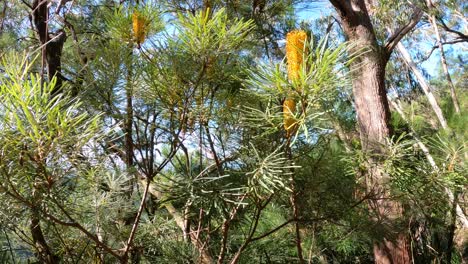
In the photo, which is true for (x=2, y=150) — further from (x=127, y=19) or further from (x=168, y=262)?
(x=168, y=262)

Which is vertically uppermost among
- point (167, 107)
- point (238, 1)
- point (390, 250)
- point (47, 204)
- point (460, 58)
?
point (460, 58)

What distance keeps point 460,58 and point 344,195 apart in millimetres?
8012

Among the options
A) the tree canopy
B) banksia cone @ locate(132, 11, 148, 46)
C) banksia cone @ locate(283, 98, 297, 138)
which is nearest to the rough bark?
the tree canopy

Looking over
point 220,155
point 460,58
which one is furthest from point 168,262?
point 460,58

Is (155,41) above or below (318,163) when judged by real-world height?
above

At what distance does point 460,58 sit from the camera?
784cm

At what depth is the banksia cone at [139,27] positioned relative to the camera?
64 centimetres

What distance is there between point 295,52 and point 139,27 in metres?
0.23

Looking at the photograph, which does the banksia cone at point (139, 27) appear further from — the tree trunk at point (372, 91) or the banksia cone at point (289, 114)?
the tree trunk at point (372, 91)

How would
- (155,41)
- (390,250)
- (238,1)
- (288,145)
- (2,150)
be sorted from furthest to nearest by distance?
(390,250) → (238,1) → (155,41) → (288,145) → (2,150)

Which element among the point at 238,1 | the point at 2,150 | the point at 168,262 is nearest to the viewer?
the point at 2,150

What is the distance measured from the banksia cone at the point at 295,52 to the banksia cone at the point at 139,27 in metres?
0.22

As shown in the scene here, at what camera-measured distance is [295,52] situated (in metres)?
0.53

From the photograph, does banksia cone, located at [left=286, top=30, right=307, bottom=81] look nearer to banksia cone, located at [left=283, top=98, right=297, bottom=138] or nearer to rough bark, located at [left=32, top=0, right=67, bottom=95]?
banksia cone, located at [left=283, top=98, right=297, bottom=138]
